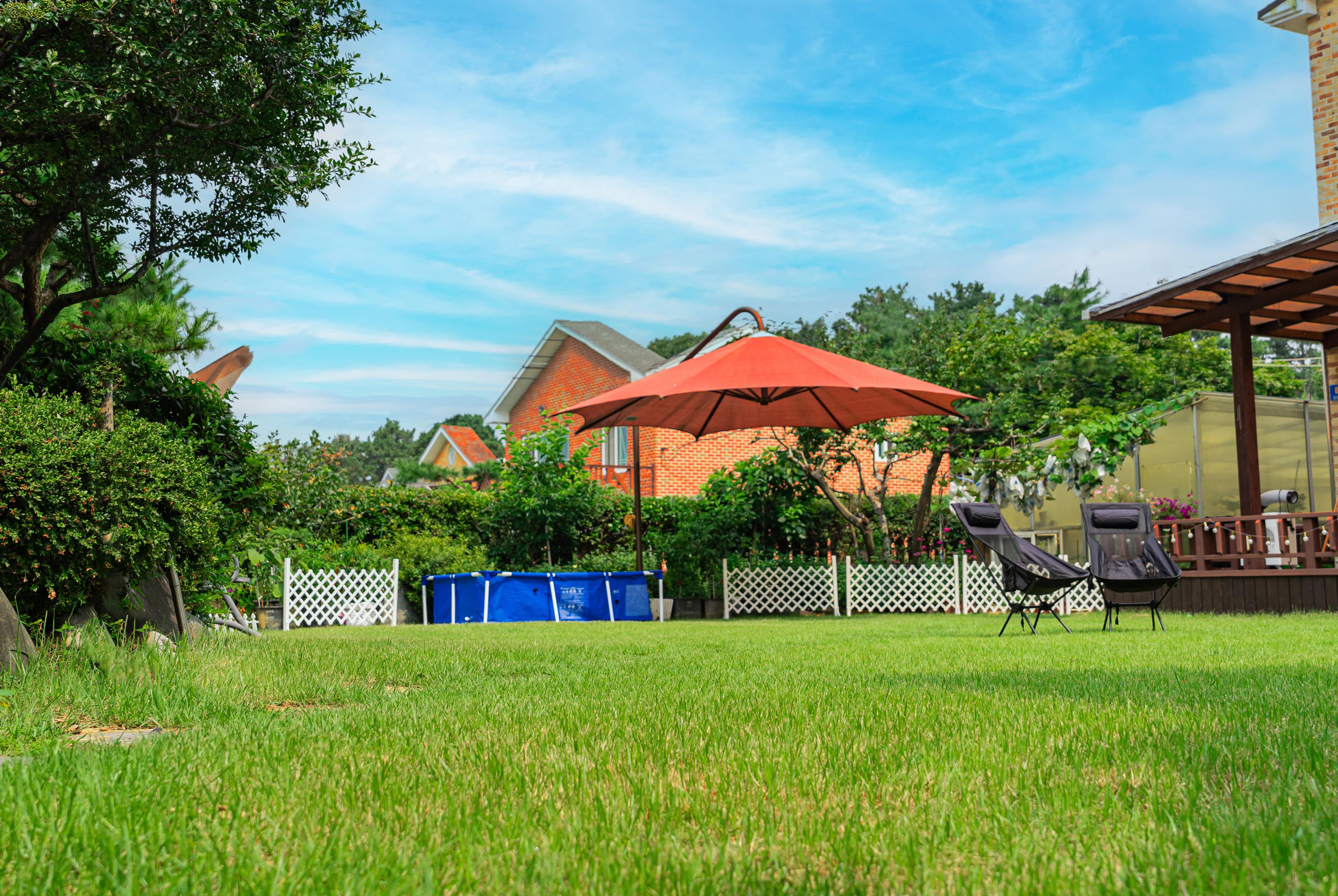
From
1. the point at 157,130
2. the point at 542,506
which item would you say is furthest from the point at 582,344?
the point at 157,130

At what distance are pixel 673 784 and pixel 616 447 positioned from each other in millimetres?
23132

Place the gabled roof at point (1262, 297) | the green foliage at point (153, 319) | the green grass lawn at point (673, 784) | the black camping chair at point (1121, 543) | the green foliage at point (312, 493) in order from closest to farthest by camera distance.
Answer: the green grass lawn at point (673, 784)
the green foliage at point (153, 319)
the black camping chair at point (1121, 543)
the gabled roof at point (1262, 297)
the green foliage at point (312, 493)

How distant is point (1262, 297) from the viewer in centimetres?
1263

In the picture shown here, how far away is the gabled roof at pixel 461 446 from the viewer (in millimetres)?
39406

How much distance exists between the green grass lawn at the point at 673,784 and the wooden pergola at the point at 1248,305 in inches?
325

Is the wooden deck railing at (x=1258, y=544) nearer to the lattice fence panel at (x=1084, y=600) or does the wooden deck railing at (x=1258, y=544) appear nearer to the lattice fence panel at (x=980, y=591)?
the lattice fence panel at (x=1084, y=600)

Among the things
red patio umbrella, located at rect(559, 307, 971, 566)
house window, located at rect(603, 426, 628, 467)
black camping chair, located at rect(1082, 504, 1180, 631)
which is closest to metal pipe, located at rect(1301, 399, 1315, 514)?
red patio umbrella, located at rect(559, 307, 971, 566)

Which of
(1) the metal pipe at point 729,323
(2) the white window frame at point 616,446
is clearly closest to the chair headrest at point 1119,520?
(1) the metal pipe at point 729,323

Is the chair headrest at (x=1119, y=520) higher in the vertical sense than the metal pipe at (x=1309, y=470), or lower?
lower

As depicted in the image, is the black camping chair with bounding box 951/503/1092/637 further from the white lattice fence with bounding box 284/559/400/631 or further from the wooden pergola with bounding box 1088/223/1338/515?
the white lattice fence with bounding box 284/559/400/631

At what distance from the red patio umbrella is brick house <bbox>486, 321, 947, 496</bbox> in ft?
18.7

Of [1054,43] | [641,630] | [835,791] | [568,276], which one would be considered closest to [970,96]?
[1054,43]

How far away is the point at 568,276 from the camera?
1256 inches

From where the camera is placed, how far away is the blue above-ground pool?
48.5 feet
